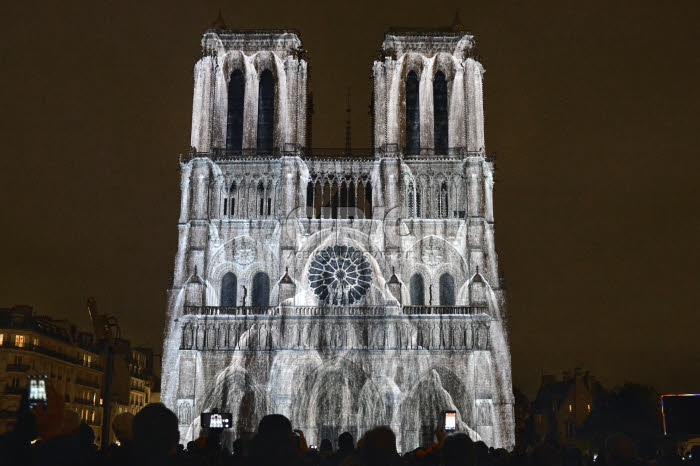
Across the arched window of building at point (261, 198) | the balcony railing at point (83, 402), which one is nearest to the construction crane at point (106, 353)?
the arched window of building at point (261, 198)

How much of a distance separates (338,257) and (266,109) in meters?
9.27

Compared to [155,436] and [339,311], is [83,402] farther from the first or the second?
[155,436]

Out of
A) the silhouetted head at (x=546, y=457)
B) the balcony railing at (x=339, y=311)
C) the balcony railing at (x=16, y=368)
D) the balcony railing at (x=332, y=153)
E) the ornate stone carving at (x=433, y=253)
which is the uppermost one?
the balcony railing at (x=332, y=153)

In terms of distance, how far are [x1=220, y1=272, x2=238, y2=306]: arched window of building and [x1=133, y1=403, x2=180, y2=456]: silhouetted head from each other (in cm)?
4015

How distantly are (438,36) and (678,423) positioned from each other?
1343 inches

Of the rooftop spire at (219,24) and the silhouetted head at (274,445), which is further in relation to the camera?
the rooftop spire at (219,24)

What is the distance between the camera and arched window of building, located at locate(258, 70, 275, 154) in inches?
1898

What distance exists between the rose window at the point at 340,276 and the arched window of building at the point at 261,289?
229 centimetres

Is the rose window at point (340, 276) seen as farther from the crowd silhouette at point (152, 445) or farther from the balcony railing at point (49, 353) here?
the crowd silhouette at point (152, 445)

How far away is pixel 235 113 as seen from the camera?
48.4 metres

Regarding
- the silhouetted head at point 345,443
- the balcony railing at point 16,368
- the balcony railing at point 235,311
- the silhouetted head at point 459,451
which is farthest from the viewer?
the balcony railing at point 16,368

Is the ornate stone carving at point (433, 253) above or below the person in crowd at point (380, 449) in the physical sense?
above

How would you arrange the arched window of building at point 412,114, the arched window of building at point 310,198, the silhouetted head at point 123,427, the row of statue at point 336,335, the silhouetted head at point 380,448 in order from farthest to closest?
the arched window of building at point 412,114 < the arched window of building at point 310,198 < the row of statue at point 336,335 < the silhouetted head at point 123,427 < the silhouetted head at point 380,448

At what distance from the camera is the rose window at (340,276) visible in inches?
1780
